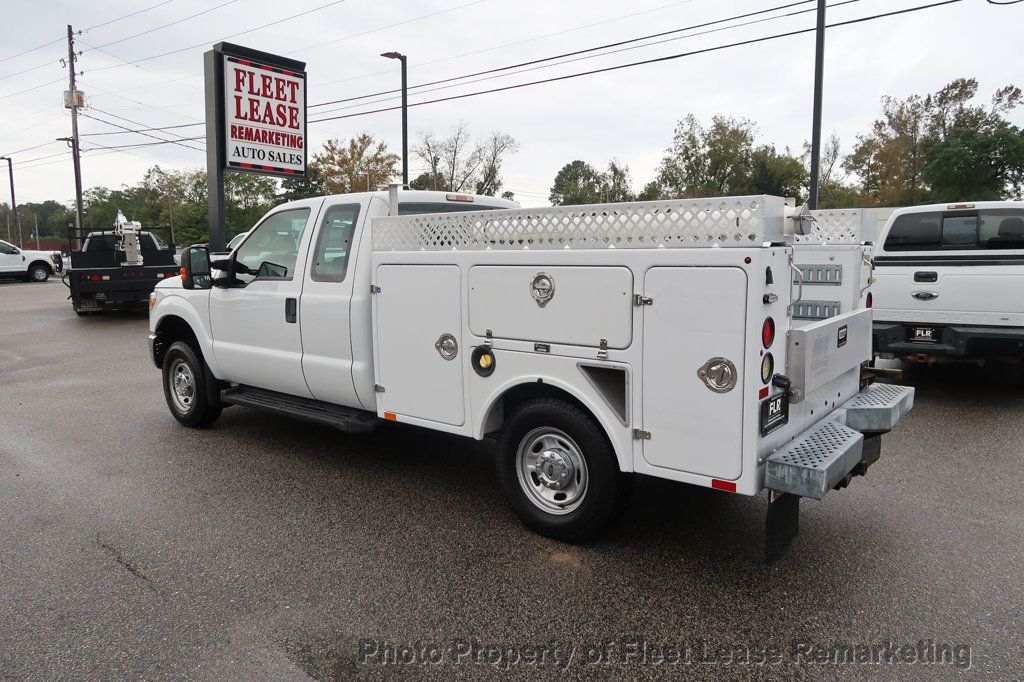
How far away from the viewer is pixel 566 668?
9.64ft

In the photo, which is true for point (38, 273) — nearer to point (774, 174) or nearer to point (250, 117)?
point (250, 117)

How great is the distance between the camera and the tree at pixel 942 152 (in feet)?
117

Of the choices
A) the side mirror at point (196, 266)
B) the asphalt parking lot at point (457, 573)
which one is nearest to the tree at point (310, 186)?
the side mirror at point (196, 266)

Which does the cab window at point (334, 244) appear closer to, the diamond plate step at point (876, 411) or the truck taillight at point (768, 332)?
the truck taillight at point (768, 332)

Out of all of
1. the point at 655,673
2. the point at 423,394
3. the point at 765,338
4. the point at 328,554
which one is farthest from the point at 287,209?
the point at 655,673

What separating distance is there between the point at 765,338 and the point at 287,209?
156 inches

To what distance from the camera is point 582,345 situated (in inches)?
146

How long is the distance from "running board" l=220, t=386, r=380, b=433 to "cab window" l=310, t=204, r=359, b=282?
0.99 metres

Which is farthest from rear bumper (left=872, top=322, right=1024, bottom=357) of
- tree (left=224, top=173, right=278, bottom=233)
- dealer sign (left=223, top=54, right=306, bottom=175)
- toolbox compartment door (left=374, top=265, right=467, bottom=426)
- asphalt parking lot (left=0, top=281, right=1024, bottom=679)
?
tree (left=224, top=173, right=278, bottom=233)

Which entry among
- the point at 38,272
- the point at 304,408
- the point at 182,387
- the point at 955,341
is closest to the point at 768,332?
the point at 304,408

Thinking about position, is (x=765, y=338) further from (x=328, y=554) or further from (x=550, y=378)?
(x=328, y=554)

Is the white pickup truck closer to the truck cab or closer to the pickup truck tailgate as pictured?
the truck cab

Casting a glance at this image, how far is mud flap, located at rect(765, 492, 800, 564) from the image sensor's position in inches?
137

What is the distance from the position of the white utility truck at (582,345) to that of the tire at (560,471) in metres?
0.01
